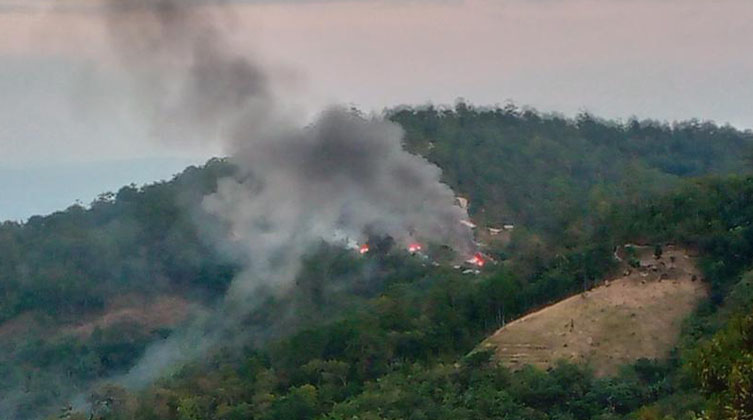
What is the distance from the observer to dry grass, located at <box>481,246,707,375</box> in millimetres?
42031

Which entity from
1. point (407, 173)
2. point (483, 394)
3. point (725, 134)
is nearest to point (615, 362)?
point (483, 394)

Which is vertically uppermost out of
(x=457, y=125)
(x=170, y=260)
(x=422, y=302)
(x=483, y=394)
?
(x=457, y=125)

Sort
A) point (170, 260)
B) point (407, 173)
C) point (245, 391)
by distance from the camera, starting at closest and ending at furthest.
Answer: point (245, 391) → point (407, 173) → point (170, 260)

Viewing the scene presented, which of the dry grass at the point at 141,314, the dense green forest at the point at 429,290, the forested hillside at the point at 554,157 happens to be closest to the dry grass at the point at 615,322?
the dense green forest at the point at 429,290

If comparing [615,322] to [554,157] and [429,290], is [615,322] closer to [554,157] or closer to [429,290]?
[429,290]

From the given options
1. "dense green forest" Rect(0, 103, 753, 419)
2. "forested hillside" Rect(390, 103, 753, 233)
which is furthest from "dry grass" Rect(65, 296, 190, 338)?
"forested hillside" Rect(390, 103, 753, 233)

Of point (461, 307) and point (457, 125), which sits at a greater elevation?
point (457, 125)

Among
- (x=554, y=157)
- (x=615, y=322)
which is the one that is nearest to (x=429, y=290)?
(x=615, y=322)

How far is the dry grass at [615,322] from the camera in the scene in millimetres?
42031

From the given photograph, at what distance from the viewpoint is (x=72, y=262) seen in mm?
76688

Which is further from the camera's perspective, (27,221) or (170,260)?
(27,221)

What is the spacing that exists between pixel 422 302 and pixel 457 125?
129ft

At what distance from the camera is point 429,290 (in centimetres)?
5172

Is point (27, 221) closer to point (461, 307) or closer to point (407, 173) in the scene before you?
point (407, 173)
